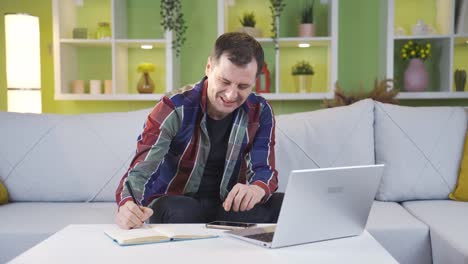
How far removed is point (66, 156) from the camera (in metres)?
2.42

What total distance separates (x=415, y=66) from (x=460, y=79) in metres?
0.28

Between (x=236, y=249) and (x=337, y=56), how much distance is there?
257 cm

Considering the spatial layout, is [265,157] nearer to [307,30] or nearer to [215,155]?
[215,155]

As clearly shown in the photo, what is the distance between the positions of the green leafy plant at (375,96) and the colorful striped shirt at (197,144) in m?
1.46

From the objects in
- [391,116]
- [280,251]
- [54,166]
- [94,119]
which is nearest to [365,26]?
[391,116]

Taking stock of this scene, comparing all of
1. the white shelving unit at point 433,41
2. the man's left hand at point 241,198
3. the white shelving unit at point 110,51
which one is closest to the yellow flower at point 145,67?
the white shelving unit at point 110,51

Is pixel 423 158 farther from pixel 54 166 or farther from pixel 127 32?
pixel 127 32

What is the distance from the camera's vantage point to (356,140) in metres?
2.44

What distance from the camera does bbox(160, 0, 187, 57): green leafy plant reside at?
358 centimetres

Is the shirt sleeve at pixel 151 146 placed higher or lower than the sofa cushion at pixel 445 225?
higher

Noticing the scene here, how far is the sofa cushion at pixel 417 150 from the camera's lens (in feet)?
7.86

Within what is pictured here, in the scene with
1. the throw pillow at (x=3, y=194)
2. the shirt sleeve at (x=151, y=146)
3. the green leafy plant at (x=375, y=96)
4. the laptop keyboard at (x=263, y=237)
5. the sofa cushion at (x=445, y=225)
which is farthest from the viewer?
the green leafy plant at (x=375, y=96)

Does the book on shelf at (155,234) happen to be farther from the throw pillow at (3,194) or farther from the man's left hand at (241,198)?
the throw pillow at (3,194)

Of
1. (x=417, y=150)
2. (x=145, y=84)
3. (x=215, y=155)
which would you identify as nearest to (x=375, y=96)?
(x=417, y=150)
